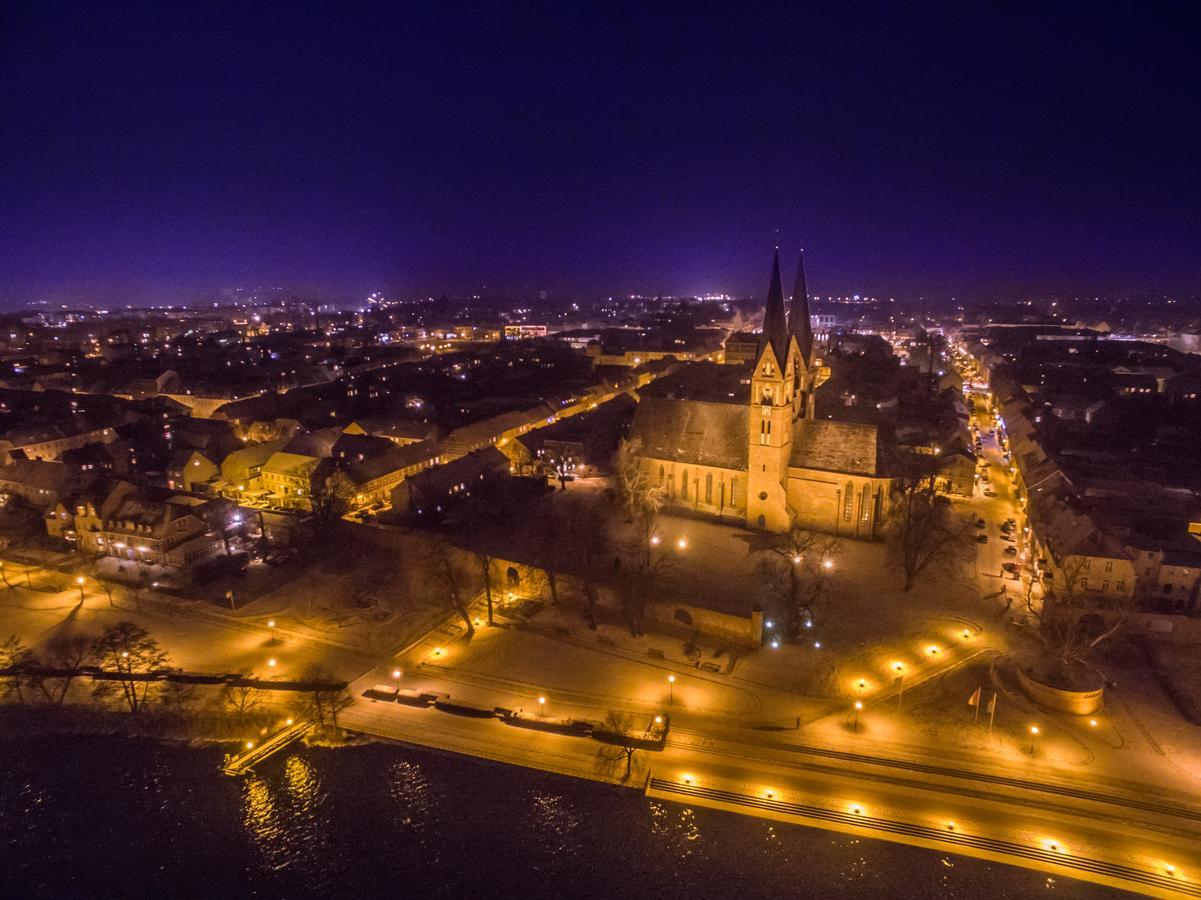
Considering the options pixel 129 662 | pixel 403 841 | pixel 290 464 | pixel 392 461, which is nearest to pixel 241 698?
pixel 129 662

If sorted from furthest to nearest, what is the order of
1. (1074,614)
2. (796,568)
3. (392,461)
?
(392,461)
(796,568)
(1074,614)

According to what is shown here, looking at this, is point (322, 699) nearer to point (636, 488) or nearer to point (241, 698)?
point (241, 698)

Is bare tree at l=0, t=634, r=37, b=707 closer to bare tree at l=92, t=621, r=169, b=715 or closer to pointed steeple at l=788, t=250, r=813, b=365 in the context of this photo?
bare tree at l=92, t=621, r=169, b=715

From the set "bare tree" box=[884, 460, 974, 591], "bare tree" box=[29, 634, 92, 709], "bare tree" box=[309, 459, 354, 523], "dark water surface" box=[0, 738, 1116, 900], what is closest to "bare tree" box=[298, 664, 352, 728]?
"dark water surface" box=[0, 738, 1116, 900]

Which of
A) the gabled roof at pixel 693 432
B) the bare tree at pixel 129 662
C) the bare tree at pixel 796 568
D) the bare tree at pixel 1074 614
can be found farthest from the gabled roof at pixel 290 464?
the bare tree at pixel 1074 614

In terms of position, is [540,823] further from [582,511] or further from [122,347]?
[122,347]

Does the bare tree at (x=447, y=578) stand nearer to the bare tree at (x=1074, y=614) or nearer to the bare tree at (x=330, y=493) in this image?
the bare tree at (x=330, y=493)
